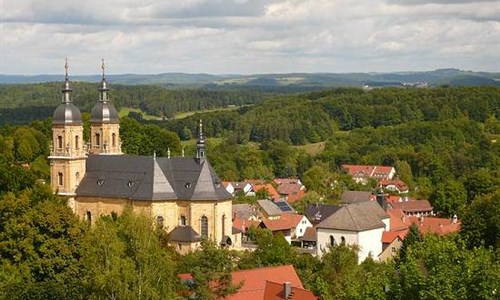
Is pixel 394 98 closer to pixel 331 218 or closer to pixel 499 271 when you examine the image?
pixel 331 218

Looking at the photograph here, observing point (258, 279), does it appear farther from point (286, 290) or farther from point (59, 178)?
point (59, 178)

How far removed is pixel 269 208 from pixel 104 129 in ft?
70.4

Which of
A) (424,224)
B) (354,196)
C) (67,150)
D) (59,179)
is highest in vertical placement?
(67,150)

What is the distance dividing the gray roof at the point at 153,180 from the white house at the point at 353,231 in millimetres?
8663

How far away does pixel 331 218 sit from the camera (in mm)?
61844

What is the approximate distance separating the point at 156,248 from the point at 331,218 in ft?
106

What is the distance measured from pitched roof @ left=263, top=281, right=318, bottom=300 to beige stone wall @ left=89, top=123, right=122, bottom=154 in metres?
30.9

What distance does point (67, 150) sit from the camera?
57938mm

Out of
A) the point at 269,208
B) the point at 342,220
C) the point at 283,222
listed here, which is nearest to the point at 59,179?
the point at 342,220

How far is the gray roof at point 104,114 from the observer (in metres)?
64.2

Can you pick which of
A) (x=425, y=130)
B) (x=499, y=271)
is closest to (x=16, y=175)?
(x=499, y=271)

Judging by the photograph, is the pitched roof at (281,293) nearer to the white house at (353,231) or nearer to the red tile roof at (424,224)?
the white house at (353,231)

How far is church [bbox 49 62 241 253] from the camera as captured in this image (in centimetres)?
5528

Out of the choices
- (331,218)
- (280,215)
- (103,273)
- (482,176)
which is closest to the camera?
(103,273)
